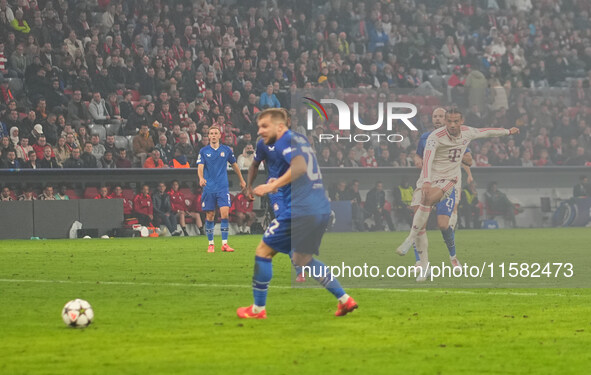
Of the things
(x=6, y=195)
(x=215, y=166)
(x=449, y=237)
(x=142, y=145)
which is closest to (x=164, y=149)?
(x=142, y=145)

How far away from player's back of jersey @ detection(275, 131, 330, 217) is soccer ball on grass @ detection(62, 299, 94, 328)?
1985mm

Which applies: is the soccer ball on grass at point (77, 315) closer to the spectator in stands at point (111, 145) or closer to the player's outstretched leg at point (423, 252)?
the player's outstretched leg at point (423, 252)

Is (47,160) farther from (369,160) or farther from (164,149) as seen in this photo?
(369,160)

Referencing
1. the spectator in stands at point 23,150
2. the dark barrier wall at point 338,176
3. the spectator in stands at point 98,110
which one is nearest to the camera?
the dark barrier wall at point 338,176

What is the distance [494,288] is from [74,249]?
10.2m

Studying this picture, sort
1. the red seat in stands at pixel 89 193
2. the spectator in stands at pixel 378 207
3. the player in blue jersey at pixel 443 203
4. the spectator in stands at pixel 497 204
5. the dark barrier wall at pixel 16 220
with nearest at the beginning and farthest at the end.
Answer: the player in blue jersey at pixel 443 203 → the spectator in stands at pixel 378 207 → the spectator in stands at pixel 497 204 → the dark barrier wall at pixel 16 220 → the red seat in stands at pixel 89 193

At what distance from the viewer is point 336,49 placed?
33.2m

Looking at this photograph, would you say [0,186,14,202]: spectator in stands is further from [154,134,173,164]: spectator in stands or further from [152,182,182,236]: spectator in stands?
[154,134,173,164]: spectator in stands

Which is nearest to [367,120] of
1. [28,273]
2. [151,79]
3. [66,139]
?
[28,273]

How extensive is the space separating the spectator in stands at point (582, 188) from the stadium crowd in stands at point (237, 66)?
606 millimetres

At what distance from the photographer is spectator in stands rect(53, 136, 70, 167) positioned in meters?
25.3

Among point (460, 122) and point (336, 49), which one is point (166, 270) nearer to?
point (460, 122)

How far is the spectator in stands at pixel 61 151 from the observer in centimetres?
2527

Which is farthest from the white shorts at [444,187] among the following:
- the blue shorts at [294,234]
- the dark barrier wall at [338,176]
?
the blue shorts at [294,234]
